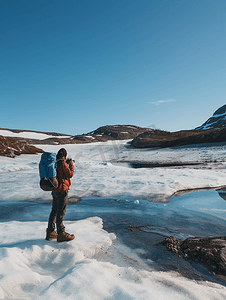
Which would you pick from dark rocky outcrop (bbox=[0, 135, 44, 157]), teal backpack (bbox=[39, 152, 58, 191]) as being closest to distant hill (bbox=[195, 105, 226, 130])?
dark rocky outcrop (bbox=[0, 135, 44, 157])

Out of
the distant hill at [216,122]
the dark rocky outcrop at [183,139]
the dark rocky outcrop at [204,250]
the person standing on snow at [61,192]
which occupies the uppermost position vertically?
the distant hill at [216,122]

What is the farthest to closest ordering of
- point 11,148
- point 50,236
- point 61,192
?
point 11,148, point 50,236, point 61,192

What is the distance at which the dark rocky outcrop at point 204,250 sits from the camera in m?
3.19

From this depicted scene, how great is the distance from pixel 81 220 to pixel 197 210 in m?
3.90

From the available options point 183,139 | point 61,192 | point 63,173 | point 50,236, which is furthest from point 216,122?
point 50,236

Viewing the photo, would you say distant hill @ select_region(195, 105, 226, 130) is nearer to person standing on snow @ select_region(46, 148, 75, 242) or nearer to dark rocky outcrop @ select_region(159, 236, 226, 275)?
dark rocky outcrop @ select_region(159, 236, 226, 275)

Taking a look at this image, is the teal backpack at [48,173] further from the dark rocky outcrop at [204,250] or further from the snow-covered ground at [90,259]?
the dark rocky outcrop at [204,250]

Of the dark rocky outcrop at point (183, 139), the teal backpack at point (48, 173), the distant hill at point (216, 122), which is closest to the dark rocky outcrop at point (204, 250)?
the teal backpack at point (48, 173)

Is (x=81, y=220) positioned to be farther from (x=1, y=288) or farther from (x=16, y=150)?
(x=16, y=150)

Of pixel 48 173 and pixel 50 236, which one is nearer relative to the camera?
pixel 48 173

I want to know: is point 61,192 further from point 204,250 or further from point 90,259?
point 204,250

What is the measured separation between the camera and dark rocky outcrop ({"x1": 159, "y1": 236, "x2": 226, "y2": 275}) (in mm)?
3192

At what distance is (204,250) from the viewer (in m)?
3.48

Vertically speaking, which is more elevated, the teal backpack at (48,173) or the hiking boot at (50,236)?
the teal backpack at (48,173)
